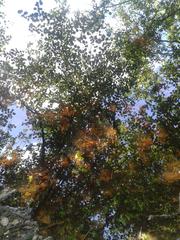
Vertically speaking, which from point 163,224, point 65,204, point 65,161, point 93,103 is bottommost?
point 163,224

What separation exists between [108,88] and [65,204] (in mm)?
11748

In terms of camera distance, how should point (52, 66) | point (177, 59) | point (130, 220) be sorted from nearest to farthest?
point (177, 59) → point (130, 220) → point (52, 66)

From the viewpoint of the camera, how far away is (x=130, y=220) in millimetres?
32094

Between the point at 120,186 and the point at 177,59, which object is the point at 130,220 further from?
the point at 177,59

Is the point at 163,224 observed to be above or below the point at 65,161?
below

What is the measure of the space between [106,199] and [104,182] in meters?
1.61

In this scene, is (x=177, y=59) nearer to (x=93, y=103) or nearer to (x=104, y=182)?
(x=93, y=103)

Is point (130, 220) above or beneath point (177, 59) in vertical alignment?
beneath

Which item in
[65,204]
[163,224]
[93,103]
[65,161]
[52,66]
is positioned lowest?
[163,224]

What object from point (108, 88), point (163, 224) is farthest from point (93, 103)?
point (163, 224)

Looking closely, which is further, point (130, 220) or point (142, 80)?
point (142, 80)

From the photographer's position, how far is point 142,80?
34.4m

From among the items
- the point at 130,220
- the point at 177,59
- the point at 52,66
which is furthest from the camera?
the point at 52,66

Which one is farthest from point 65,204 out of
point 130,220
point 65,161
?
point 130,220
